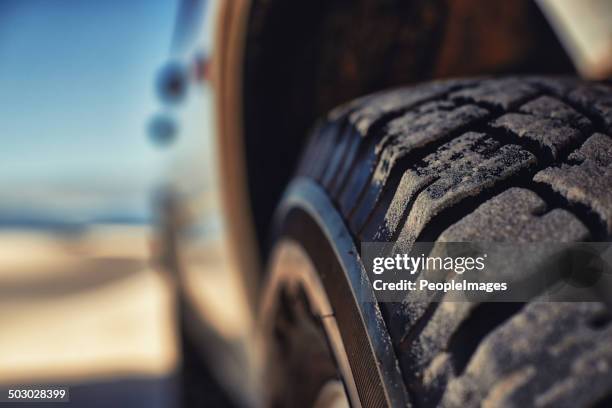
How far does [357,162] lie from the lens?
703 mm

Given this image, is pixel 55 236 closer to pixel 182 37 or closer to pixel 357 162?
pixel 182 37

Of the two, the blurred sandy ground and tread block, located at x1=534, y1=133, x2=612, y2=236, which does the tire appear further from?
the blurred sandy ground

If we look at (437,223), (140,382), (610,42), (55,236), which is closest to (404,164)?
(437,223)

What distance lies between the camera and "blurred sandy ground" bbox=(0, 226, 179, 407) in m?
1.84

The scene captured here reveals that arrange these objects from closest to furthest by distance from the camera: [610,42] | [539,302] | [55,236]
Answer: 1. [539,302]
2. [610,42]
3. [55,236]

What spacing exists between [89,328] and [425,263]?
89.1 inches

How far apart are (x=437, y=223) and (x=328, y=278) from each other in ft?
0.57

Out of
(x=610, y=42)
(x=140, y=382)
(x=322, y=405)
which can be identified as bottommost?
(x=140, y=382)

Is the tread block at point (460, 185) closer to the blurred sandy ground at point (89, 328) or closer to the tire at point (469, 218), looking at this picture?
the tire at point (469, 218)

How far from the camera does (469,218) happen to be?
0.50 metres

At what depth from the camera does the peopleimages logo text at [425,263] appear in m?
0.47

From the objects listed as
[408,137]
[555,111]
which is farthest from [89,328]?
[555,111]

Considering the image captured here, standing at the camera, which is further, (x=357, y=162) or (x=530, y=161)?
(x=357, y=162)

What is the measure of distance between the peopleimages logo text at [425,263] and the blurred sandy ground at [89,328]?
127 cm
